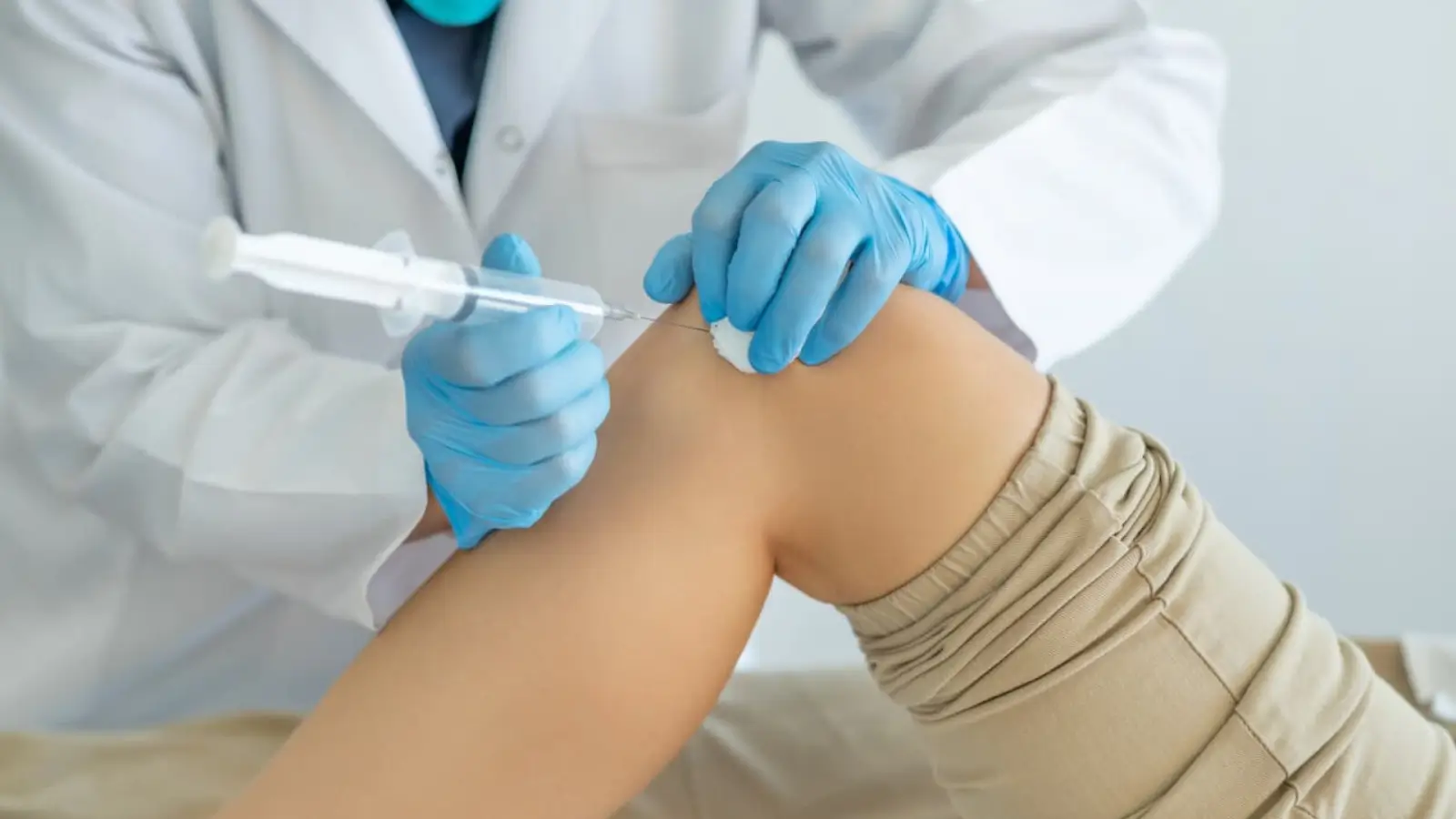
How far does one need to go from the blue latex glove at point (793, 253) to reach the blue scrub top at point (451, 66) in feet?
0.96

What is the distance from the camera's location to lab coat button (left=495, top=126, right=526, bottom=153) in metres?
0.78

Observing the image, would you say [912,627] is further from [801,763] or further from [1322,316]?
[1322,316]

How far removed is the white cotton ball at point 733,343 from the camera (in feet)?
1.83

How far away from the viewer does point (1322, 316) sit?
1.18 m

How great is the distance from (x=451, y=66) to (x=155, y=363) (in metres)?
0.30

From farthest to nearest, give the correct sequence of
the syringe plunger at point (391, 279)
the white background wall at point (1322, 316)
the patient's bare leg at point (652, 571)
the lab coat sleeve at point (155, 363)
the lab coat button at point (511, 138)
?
the white background wall at point (1322, 316), the lab coat button at point (511, 138), the lab coat sleeve at point (155, 363), the patient's bare leg at point (652, 571), the syringe plunger at point (391, 279)

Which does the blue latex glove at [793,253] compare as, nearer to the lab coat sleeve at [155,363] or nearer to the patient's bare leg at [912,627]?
the patient's bare leg at [912,627]

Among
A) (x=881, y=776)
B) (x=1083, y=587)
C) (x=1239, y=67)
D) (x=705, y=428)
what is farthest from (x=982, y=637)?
(x=1239, y=67)

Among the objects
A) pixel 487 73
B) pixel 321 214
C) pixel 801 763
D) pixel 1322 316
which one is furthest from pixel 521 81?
pixel 1322 316

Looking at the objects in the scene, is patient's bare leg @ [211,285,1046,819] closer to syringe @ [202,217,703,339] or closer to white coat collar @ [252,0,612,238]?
syringe @ [202,217,703,339]

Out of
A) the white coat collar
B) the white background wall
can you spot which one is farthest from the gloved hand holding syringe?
the white background wall

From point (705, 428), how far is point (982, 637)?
0.17 m

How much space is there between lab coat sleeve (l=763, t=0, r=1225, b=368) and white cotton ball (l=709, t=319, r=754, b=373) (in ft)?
0.68

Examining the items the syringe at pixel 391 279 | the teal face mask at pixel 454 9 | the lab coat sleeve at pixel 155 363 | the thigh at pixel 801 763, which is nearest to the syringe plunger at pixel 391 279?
the syringe at pixel 391 279
